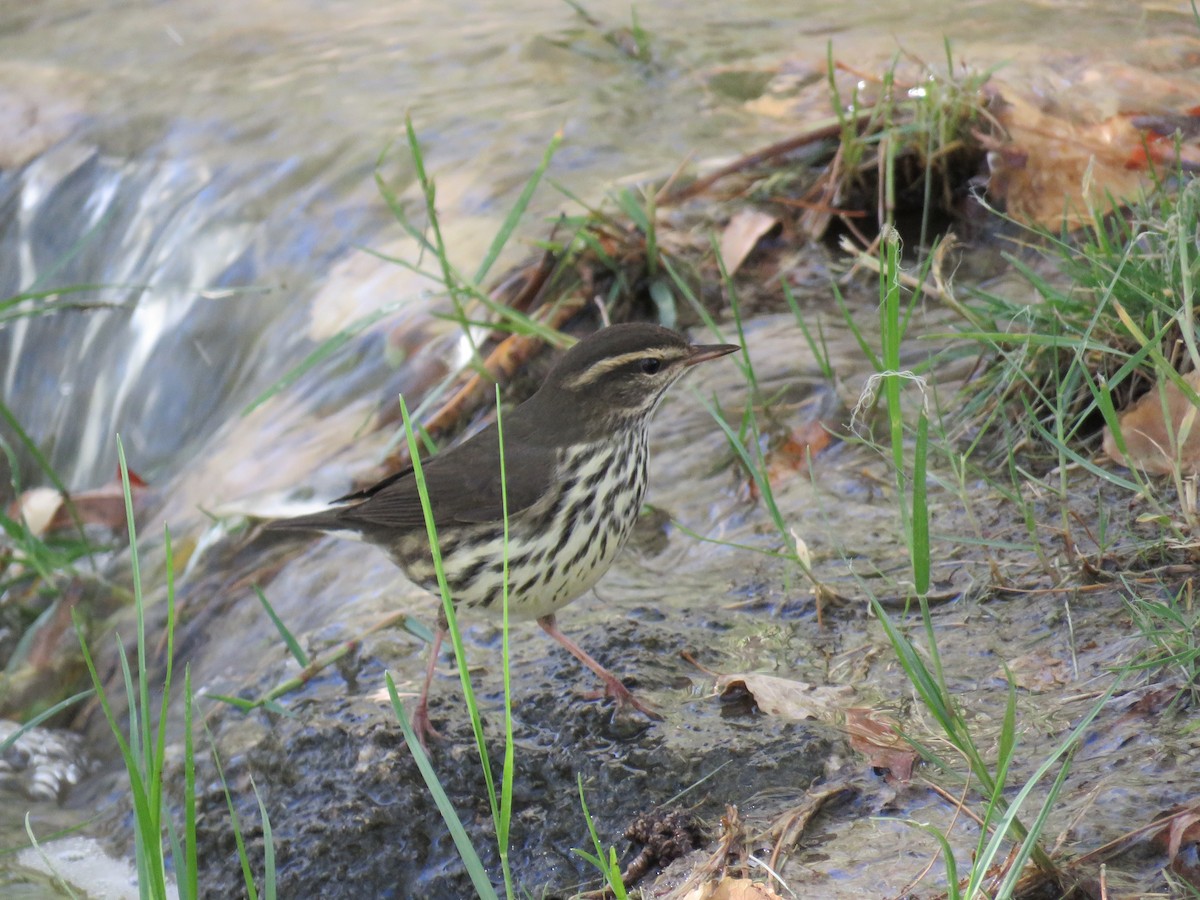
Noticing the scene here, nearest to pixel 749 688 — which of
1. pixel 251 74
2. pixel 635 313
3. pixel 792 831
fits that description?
pixel 792 831

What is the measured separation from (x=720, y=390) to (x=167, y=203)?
14.9 feet

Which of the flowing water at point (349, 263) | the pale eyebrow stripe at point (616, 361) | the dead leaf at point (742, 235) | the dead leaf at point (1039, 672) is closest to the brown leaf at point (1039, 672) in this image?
the dead leaf at point (1039, 672)

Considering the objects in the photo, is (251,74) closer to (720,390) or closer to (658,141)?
(658,141)

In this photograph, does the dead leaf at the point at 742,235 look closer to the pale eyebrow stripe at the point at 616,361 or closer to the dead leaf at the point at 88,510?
the pale eyebrow stripe at the point at 616,361

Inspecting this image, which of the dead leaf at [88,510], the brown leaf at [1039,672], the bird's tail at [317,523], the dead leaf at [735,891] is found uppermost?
the dead leaf at [735,891]

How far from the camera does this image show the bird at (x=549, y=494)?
3783 millimetres

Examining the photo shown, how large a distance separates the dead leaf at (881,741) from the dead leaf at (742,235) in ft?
9.89

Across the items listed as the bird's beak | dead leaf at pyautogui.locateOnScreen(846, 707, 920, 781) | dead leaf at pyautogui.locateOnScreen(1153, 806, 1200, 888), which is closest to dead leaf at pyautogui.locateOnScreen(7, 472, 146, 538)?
the bird's beak

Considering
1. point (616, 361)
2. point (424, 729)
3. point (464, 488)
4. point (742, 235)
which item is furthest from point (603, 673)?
point (742, 235)

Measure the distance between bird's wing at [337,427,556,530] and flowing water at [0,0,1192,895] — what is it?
1.42 ft

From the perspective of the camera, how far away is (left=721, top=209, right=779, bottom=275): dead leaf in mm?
5812

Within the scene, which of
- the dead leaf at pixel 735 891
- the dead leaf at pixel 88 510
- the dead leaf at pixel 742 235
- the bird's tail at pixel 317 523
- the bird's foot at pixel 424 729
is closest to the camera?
the dead leaf at pixel 735 891

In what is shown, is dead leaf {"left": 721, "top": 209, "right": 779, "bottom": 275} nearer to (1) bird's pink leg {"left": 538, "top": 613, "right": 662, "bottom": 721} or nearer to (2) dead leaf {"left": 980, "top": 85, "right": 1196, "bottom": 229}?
(2) dead leaf {"left": 980, "top": 85, "right": 1196, "bottom": 229}

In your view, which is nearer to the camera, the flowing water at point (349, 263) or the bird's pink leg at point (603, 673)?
the bird's pink leg at point (603, 673)
